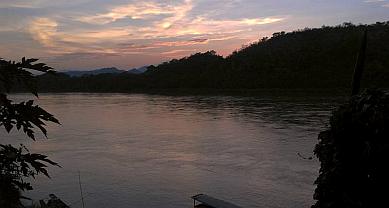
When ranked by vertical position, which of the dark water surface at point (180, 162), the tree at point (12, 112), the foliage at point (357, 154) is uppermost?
the tree at point (12, 112)

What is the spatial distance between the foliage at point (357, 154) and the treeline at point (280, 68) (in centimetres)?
7692

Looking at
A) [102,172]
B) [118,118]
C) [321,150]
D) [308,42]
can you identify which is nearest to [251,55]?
[308,42]

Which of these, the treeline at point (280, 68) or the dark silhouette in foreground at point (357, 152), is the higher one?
the treeline at point (280, 68)

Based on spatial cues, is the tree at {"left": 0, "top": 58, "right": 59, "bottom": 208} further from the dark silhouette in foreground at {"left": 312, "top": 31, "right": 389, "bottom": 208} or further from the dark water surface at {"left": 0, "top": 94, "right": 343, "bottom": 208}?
the dark water surface at {"left": 0, "top": 94, "right": 343, "bottom": 208}

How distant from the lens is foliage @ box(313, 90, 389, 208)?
400 cm

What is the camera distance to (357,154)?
4.32 metres

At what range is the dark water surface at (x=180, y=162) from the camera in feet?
45.5

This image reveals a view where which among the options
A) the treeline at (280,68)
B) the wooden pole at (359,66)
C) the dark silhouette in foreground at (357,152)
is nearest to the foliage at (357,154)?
the dark silhouette in foreground at (357,152)

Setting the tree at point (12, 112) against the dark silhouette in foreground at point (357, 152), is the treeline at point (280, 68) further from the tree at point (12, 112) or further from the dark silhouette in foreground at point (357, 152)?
the tree at point (12, 112)

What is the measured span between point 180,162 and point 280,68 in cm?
8716

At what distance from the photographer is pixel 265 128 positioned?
30.8 metres

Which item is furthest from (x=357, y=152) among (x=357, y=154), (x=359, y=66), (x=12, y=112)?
(x=12, y=112)

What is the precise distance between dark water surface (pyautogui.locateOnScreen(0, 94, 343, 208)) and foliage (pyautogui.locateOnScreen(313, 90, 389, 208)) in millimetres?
677

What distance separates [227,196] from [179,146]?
1047 cm
